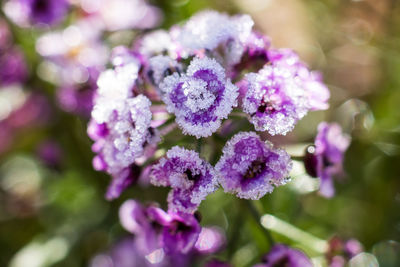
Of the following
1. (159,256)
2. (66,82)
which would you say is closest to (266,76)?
(159,256)

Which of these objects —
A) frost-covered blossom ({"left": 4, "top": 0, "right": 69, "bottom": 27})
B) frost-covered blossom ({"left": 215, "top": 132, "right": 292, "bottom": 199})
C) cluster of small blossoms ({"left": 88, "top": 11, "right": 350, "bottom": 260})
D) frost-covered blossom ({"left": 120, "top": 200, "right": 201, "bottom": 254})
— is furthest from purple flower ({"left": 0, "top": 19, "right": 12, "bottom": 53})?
frost-covered blossom ({"left": 215, "top": 132, "right": 292, "bottom": 199})

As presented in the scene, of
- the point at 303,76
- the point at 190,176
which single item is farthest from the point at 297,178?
the point at 190,176

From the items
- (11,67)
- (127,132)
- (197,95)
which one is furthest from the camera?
(11,67)

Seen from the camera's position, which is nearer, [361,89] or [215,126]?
[215,126]

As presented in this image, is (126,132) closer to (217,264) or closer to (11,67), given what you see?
(217,264)

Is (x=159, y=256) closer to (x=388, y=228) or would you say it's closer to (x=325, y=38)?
(x=388, y=228)

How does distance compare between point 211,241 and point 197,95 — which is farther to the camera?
point 211,241
